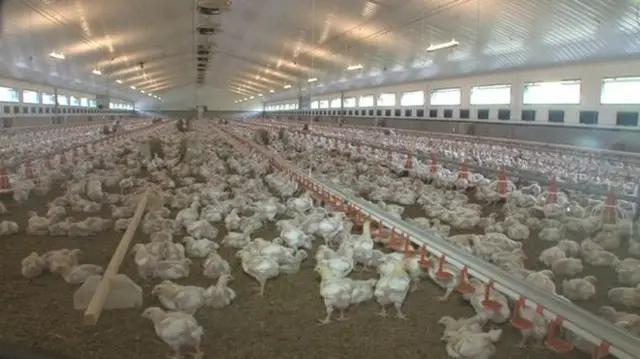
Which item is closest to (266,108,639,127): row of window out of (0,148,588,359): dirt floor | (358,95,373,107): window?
(358,95,373,107): window

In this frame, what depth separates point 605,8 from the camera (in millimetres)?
12516

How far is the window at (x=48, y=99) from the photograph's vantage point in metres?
36.0

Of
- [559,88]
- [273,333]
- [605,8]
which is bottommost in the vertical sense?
[273,333]

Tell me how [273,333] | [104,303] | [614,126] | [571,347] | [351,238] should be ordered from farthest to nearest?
[614,126], [351,238], [104,303], [273,333], [571,347]

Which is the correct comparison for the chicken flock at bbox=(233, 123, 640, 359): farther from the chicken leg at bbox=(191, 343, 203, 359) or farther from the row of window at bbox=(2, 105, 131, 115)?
the row of window at bbox=(2, 105, 131, 115)

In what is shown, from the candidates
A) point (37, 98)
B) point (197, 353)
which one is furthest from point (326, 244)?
point (37, 98)

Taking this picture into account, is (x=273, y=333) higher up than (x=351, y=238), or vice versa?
(x=351, y=238)

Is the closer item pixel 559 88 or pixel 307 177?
pixel 307 177

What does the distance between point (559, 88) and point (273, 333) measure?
18535 millimetres

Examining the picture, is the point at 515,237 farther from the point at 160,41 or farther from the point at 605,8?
the point at 160,41

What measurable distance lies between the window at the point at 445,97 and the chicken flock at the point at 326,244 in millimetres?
16810

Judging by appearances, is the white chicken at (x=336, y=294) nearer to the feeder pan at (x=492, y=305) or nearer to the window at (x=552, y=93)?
the feeder pan at (x=492, y=305)

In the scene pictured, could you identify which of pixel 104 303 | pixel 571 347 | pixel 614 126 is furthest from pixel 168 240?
pixel 614 126

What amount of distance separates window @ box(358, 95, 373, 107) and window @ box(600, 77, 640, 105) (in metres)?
24.6
